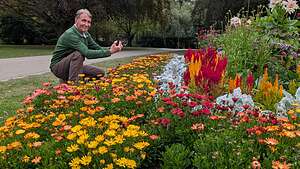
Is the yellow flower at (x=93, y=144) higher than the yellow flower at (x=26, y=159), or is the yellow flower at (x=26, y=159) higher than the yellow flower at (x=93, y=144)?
the yellow flower at (x=93, y=144)

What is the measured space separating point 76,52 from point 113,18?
23817mm

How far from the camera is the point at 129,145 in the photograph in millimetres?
→ 2596

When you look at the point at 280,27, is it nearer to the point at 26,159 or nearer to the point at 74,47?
the point at 74,47

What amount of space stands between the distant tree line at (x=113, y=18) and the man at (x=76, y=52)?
1943 cm

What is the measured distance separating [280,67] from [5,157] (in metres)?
4.60

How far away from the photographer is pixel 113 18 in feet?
96.2

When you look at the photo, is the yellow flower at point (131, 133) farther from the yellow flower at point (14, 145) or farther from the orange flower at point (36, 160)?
the yellow flower at point (14, 145)

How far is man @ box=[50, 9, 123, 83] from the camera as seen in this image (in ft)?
19.1

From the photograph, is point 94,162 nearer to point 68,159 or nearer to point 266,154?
point 68,159

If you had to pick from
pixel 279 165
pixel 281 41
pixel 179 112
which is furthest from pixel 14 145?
pixel 281 41

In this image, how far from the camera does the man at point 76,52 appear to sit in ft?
19.1

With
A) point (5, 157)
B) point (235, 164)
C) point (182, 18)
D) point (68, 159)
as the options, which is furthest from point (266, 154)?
point (182, 18)

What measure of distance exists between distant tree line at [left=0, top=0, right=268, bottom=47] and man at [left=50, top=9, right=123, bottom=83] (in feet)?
63.7

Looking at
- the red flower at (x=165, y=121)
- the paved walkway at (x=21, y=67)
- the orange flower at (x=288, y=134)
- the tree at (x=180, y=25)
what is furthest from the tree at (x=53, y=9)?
the orange flower at (x=288, y=134)
